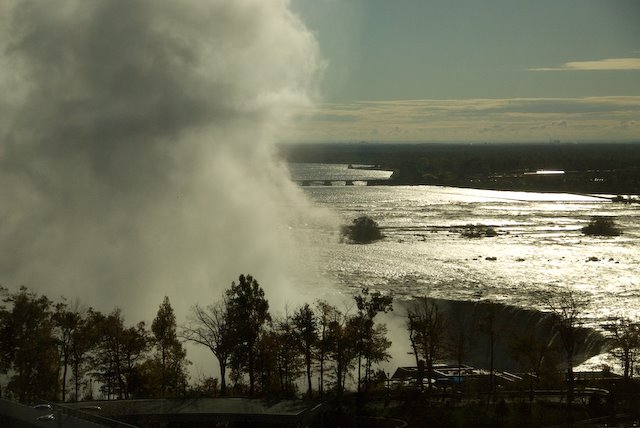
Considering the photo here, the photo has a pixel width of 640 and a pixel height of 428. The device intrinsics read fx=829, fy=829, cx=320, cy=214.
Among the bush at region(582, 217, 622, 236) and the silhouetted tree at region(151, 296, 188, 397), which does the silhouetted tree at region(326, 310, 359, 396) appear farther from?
the bush at region(582, 217, 622, 236)

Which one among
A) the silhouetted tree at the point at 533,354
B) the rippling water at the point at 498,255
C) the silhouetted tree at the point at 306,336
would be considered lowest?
the silhouetted tree at the point at 533,354

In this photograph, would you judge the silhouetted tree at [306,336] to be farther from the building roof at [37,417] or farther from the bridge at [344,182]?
the bridge at [344,182]

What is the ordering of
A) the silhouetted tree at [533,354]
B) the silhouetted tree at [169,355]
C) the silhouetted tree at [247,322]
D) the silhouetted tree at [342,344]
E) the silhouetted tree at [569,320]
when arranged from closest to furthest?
1. the silhouetted tree at [569,320]
2. the silhouetted tree at [533,354]
3. the silhouetted tree at [342,344]
4. the silhouetted tree at [169,355]
5. the silhouetted tree at [247,322]

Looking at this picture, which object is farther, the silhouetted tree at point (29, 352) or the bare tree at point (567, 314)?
the bare tree at point (567, 314)

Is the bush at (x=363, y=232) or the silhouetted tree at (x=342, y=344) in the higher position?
the bush at (x=363, y=232)

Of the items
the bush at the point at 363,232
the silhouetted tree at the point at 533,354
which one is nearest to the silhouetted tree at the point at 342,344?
the silhouetted tree at the point at 533,354

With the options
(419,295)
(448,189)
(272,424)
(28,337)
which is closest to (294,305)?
(419,295)

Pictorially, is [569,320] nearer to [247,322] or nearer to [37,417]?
[247,322]
